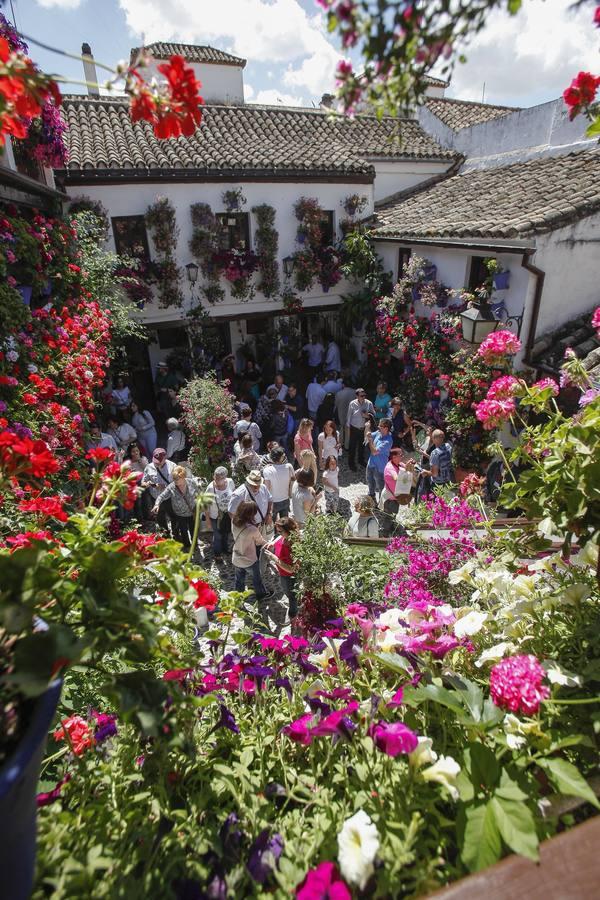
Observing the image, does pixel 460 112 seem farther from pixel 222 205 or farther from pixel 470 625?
pixel 470 625

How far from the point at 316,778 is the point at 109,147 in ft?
44.0

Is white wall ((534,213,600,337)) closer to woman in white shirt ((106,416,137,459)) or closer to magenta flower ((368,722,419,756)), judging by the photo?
woman in white shirt ((106,416,137,459))

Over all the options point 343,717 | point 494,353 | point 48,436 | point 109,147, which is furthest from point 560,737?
point 109,147

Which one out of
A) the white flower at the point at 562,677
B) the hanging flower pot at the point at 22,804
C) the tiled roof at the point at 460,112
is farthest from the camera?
the tiled roof at the point at 460,112

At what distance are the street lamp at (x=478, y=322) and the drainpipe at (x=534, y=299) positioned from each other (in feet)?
6.97

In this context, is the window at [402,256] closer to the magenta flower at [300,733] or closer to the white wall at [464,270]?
the white wall at [464,270]

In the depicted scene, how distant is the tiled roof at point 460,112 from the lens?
51.5 feet

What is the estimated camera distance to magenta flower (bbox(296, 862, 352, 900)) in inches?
38.0

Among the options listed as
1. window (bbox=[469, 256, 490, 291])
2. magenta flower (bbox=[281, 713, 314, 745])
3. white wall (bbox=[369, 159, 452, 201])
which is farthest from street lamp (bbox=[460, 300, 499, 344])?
white wall (bbox=[369, 159, 452, 201])

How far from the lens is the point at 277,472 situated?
6.61 meters

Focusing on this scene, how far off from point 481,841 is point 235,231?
13.1 meters

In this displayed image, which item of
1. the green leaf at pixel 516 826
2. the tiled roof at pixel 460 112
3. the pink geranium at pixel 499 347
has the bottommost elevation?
the green leaf at pixel 516 826

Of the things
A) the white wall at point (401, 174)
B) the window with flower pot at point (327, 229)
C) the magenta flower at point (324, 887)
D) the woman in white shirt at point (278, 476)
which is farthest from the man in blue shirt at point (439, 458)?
the white wall at point (401, 174)

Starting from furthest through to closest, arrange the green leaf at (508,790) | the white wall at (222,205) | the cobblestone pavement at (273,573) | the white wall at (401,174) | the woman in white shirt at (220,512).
Answer: 1. the white wall at (401,174)
2. the white wall at (222,205)
3. the woman in white shirt at (220,512)
4. the cobblestone pavement at (273,573)
5. the green leaf at (508,790)
